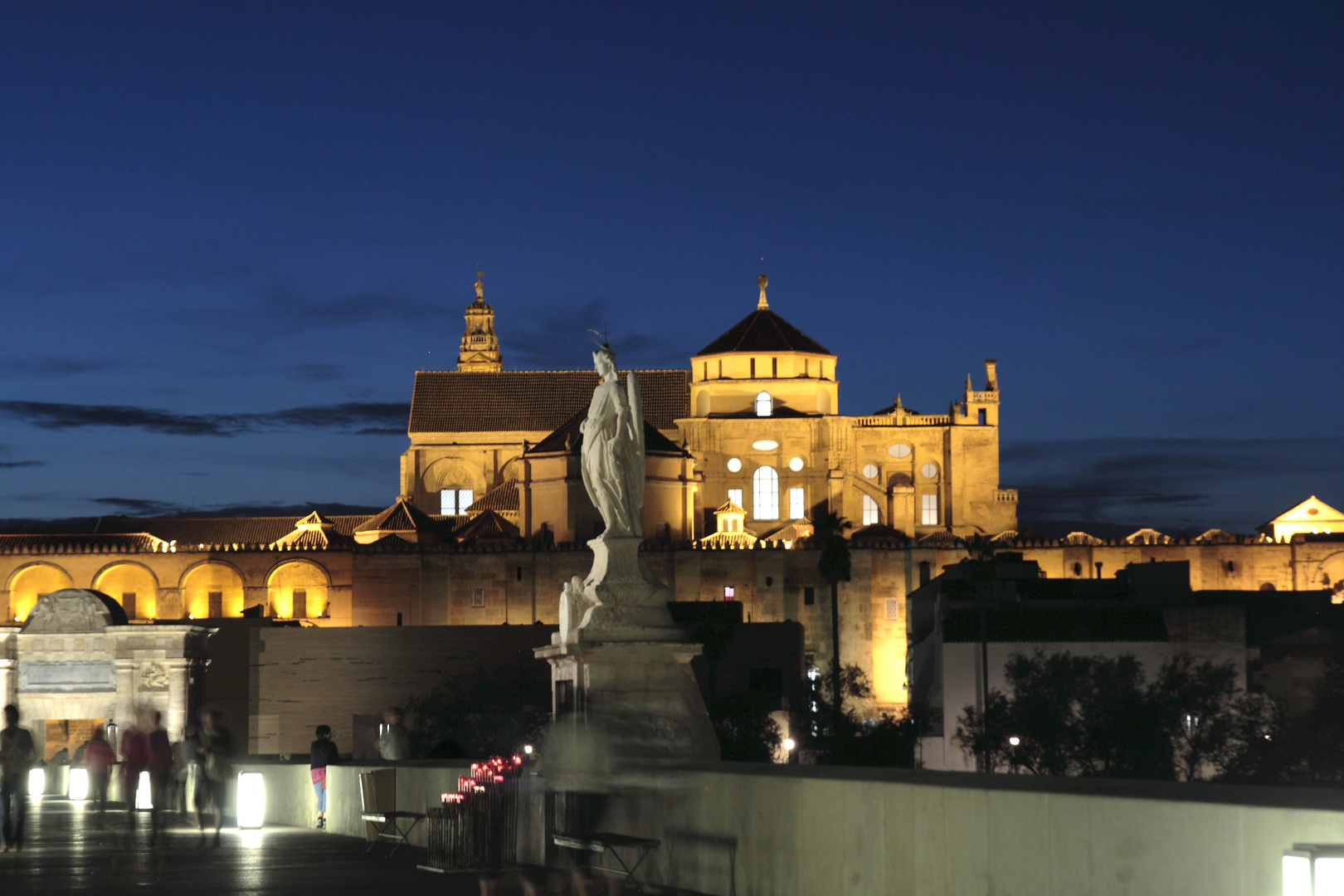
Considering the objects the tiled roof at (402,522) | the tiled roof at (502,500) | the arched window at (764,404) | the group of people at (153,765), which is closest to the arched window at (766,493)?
the arched window at (764,404)

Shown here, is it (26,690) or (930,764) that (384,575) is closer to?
(930,764)

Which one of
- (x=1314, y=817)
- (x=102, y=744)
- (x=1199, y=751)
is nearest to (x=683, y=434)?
(x=1199, y=751)

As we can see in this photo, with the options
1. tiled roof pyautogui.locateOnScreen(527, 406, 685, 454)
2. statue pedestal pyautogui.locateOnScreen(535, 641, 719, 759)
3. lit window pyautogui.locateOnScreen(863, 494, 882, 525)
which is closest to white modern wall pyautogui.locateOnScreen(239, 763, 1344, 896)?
statue pedestal pyautogui.locateOnScreen(535, 641, 719, 759)

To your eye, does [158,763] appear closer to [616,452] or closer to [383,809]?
[383,809]

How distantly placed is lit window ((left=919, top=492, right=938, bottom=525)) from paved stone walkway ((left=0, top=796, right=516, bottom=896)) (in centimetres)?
6345

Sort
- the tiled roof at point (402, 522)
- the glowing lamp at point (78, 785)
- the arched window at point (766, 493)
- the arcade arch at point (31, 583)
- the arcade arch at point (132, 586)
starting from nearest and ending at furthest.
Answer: the glowing lamp at point (78, 785)
the arcade arch at point (31, 583)
the arcade arch at point (132, 586)
the tiled roof at point (402, 522)
the arched window at point (766, 493)

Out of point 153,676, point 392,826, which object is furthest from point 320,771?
point 153,676

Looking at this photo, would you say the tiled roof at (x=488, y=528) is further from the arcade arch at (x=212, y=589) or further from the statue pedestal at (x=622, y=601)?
the statue pedestal at (x=622, y=601)

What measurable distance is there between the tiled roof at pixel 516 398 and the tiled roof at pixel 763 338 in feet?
11.5

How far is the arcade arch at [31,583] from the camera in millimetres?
63062

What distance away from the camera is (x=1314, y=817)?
18.2ft

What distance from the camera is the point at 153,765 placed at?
1462cm

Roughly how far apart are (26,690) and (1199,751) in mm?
28964

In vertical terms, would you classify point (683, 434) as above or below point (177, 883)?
above
